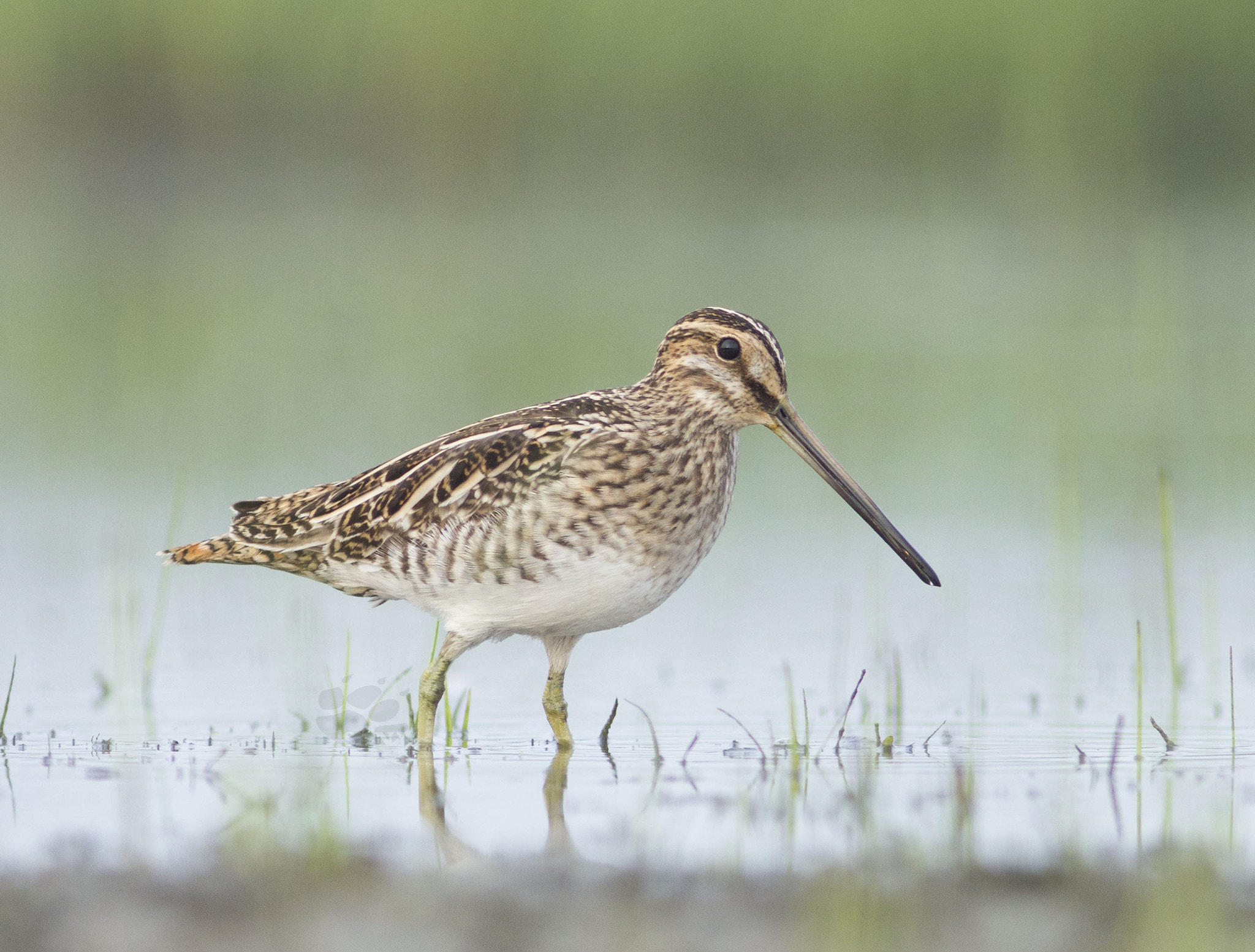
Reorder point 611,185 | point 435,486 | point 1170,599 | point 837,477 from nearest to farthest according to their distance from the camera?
point 435,486
point 837,477
point 1170,599
point 611,185

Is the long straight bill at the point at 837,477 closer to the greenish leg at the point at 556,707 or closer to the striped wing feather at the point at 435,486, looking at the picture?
the striped wing feather at the point at 435,486

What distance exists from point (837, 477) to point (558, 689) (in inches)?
51.9

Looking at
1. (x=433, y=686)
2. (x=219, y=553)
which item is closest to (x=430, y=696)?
(x=433, y=686)

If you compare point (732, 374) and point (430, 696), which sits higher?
point (732, 374)

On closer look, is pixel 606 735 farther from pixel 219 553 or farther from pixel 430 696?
pixel 219 553

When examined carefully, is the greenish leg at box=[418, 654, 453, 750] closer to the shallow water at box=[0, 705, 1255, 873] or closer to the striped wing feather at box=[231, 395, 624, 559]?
the shallow water at box=[0, 705, 1255, 873]

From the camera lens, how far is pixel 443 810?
632 centimetres

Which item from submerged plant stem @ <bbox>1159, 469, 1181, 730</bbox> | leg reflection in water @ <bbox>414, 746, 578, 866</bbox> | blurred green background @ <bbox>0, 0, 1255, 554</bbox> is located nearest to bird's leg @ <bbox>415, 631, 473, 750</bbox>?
leg reflection in water @ <bbox>414, 746, 578, 866</bbox>

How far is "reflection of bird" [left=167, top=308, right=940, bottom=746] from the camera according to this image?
714 centimetres

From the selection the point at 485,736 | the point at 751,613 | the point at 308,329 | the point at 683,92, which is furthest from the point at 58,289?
the point at 485,736

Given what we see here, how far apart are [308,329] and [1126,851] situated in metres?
13.7

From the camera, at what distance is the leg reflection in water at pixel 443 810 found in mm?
5676

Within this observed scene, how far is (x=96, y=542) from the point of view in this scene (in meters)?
10.9

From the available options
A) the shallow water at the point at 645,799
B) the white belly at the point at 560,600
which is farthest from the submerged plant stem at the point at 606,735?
the white belly at the point at 560,600
